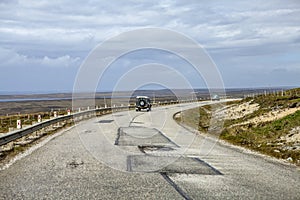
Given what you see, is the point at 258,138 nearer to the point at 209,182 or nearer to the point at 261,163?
the point at 261,163

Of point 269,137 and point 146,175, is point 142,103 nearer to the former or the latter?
point 269,137

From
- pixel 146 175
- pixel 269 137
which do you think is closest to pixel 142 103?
pixel 269 137

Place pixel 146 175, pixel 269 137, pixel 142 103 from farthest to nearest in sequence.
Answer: pixel 142 103
pixel 269 137
pixel 146 175

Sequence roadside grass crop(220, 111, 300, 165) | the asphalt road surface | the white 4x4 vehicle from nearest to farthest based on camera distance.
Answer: the asphalt road surface < roadside grass crop(220, 111, 300, 165) < the white 4x4 vehicle

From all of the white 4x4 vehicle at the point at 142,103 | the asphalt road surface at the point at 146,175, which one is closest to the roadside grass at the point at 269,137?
the asphalt road surface at the point at 146,175

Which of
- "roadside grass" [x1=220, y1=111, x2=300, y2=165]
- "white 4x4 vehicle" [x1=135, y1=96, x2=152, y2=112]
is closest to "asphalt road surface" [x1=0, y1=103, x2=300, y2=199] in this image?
"roadside grass" [x1=220, y1=111, x2=300, y2=165]

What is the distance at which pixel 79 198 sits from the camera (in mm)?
7660

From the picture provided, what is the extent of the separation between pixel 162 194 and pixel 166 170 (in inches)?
109

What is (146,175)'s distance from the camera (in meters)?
10.1

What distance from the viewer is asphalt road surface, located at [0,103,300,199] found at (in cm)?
816

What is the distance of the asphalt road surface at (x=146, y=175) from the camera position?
26.8 ft

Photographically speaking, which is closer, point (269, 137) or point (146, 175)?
point (146, 175)

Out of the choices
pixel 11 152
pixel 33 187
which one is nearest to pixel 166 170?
pixel 33 187

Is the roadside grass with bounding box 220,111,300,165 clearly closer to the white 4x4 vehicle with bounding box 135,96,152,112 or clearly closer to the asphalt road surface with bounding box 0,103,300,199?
the asphalt road surface with bounding box 0,103,300,199
